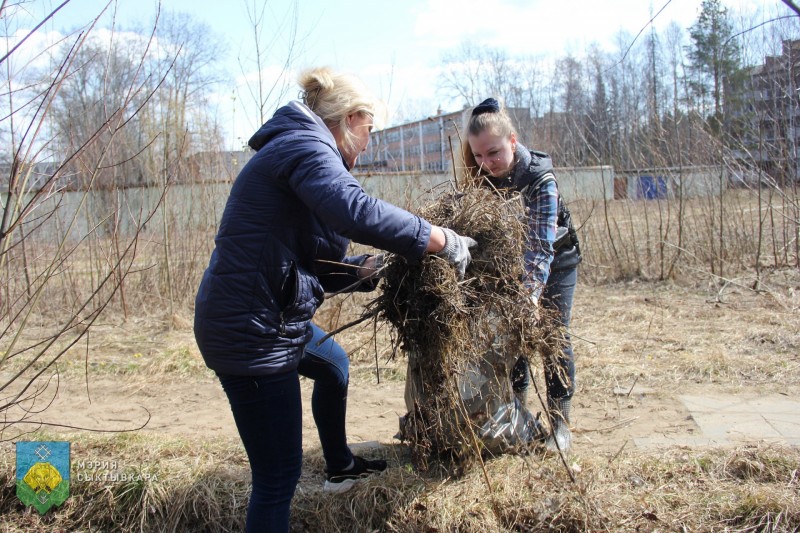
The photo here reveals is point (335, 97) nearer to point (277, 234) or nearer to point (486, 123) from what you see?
point (277, 234)

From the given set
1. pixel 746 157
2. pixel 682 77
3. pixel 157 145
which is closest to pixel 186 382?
pixel 157 145

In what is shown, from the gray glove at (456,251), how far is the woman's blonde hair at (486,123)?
48cm

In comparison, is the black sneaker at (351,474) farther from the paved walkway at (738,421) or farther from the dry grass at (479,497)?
the paved walkway at (738,421)

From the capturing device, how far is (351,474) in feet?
9.29

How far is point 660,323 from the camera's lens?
579cm

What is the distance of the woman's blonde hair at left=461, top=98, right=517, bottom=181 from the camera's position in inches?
103

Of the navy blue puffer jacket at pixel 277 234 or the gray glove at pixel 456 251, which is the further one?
the gray glove at pixel 456 251

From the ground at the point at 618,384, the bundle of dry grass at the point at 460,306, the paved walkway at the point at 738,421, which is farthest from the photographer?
the ground at the point at 618,384

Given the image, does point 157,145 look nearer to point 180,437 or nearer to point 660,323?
point 180,437

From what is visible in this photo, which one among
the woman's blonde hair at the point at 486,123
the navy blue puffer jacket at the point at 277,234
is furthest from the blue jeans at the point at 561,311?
the navy blue puffer jacket at the point at 277,234

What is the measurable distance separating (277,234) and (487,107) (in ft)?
4.17

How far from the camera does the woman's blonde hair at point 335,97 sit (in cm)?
205

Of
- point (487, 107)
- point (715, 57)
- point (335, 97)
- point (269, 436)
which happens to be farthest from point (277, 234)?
point (715, 57)

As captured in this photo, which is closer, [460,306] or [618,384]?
[460,306]
